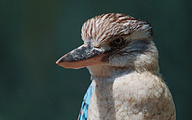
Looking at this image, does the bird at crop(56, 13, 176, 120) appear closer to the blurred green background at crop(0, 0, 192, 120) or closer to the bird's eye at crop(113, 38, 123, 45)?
the bird's eye at crop(113, 38, 123, 45)

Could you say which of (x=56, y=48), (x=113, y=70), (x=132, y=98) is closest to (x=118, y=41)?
(x=113, y=70)

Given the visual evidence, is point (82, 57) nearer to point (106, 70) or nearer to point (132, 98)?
point (106, 70)

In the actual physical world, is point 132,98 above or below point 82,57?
below

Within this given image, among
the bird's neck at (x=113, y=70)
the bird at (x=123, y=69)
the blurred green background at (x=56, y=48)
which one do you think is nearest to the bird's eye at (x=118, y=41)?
the bird at (x=123, y=69)

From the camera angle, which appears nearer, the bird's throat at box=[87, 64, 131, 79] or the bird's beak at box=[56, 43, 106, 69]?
the bird's beak at box=[56, 43, 106, 69]

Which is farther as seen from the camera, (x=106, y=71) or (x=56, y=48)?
(x=56, y=48)

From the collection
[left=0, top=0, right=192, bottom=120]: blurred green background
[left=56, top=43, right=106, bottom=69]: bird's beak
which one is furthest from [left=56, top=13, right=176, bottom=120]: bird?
[left=0, top=0, right=192, bottom=120]: blurred green background

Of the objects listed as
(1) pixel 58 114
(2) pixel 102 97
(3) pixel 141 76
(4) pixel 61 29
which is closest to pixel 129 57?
(3) pixel 141 76

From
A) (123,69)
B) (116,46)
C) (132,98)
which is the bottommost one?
(132,98)

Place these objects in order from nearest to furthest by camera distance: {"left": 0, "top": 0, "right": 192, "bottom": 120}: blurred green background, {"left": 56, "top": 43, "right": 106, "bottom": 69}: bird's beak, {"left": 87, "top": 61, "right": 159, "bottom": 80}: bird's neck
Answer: {"left": 56, "top": 43, "right": 106, "bottom": 69}: bird's beak → {"left": 87, "top": 61, "right": 159, "bottom": 80}: bird's neck → {"left": 0, "top": 0, "right": 192, "bottom": 120}: blurred green background
